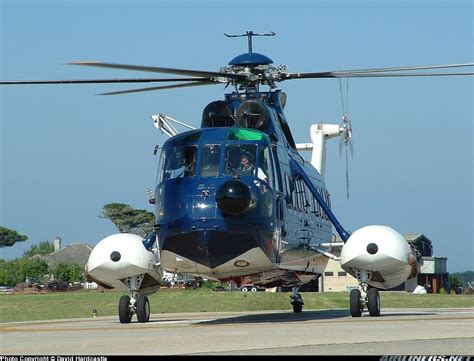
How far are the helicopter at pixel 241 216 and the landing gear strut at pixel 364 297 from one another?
3 cm

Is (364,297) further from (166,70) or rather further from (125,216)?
(125,216)

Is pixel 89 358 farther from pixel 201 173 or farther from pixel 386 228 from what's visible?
pixel 386 228

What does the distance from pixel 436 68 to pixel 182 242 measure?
5.99 meters

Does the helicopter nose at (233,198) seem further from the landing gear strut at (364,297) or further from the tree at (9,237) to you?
the tree at (9,237)

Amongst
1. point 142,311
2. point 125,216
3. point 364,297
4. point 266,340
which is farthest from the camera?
point 125,216

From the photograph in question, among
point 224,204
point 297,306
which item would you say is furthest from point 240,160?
point 297,306

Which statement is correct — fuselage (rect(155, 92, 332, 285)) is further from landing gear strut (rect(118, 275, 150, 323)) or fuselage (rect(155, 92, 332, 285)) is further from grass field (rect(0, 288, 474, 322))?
grass field (rect(0, 288, 474, 322))

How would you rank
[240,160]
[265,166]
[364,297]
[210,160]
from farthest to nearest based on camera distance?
[364,297]
[265,166]
[240,160]
[210,160]

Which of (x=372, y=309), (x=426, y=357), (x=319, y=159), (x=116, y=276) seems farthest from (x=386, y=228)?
(x=426, y=357)

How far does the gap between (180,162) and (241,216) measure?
6.03 feet

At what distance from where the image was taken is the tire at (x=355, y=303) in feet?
78.3

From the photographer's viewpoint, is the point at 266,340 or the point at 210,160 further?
the point at 210,160

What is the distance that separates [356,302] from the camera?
78.3ft

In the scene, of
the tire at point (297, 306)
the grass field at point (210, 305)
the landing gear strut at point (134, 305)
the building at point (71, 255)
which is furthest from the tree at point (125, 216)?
the landing gear strut at point (134, 305)
